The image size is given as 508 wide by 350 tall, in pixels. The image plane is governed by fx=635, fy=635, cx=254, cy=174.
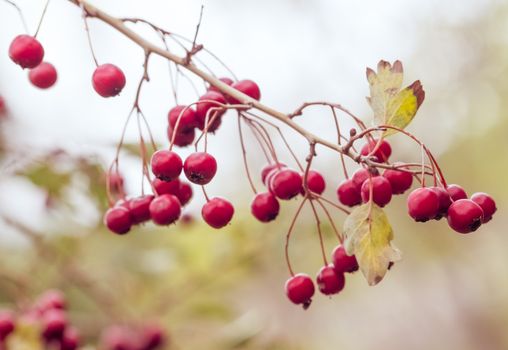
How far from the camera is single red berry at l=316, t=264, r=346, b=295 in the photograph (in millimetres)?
1391

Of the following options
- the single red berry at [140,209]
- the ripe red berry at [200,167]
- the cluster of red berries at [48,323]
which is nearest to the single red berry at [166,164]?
the ripe red berry at [200,167]

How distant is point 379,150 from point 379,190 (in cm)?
18

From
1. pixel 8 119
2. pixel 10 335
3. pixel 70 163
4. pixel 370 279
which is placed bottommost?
pixel 370 279

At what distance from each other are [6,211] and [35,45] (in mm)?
1709

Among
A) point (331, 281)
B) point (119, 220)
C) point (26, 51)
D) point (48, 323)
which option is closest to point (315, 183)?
point (331, 281)

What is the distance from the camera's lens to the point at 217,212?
135 centimetres

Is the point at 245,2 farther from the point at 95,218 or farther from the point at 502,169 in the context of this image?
the point at 95,218

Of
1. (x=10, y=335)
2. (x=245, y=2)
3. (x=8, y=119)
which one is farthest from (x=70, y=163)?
(x=245, y=2)

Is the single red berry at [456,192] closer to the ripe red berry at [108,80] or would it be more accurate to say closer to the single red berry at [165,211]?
the single red berry at [165,211]

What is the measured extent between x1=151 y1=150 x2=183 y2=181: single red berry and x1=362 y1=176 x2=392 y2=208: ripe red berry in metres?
0.36

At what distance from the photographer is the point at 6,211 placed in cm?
291

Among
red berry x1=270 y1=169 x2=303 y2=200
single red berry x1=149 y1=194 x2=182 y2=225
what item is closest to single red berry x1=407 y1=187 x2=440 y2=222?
red berry x1=270 y1=169 x2=303 y2=200

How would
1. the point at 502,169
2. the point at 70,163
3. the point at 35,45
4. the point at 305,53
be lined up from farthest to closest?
the point at 502,169 < the point at 305,53 < the point at 70,163 < the point at 35,45

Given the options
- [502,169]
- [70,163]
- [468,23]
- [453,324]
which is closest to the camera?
[70,163]
